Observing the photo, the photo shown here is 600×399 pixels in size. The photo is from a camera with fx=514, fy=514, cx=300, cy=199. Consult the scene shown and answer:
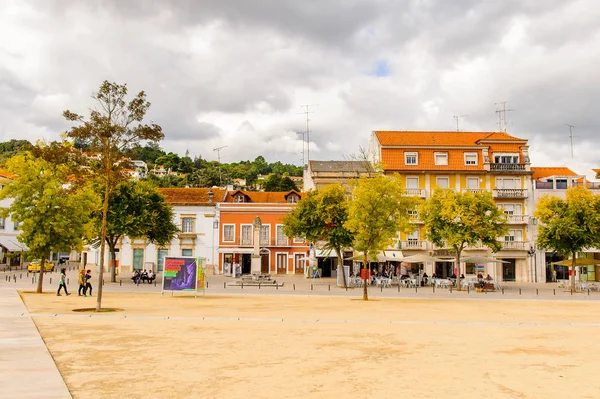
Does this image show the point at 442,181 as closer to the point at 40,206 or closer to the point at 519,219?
the point at 519,219

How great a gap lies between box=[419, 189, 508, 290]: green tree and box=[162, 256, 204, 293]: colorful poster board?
18072 millimetres

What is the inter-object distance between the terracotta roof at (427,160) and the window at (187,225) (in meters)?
21.1

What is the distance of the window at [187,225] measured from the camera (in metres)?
54.8

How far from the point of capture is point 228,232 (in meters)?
54.7

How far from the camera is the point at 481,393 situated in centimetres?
944

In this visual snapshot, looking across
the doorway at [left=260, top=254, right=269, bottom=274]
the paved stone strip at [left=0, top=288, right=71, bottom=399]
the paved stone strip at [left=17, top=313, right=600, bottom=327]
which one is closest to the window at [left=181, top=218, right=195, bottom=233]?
the doorway at [left=260, top=254, right=269, bottom=274]

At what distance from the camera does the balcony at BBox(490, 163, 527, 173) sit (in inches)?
2024

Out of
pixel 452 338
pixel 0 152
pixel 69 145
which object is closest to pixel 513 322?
pixel 452 338

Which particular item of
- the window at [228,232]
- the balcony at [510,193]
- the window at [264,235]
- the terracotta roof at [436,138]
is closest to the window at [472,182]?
the balcony at [510,193]

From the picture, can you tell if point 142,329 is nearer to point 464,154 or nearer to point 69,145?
point 69,145

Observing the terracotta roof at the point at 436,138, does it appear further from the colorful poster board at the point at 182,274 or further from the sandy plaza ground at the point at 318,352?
the sandy plaza ground at the point at 318,352

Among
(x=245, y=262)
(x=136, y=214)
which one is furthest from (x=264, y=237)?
(x=136, y=214)

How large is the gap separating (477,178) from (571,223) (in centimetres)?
1502

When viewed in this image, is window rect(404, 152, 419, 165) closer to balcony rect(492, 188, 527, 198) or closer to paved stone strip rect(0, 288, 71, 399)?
balcony rect(492, 188, 527, 198)
